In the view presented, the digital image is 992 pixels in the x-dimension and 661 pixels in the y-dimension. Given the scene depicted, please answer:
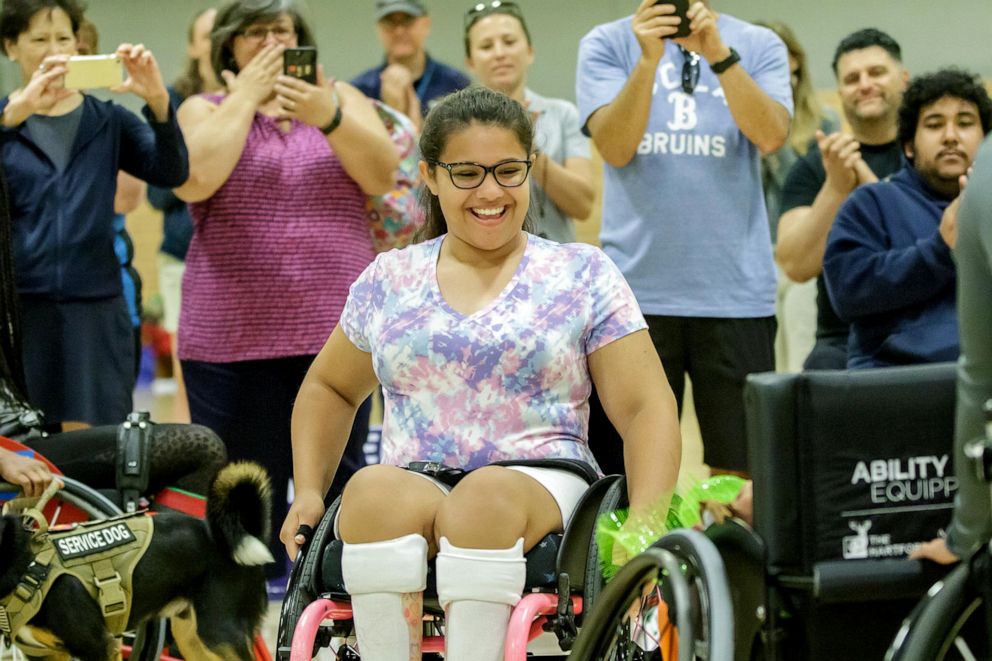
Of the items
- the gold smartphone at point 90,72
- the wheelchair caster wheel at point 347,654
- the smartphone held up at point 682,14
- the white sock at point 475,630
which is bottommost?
the wheelchair caster wheel at point 347,654

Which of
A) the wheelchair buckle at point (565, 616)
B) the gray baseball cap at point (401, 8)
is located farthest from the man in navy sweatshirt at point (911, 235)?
the gray baseball cap at point (401, 8)

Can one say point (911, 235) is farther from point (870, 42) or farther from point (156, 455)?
point (156, 455)

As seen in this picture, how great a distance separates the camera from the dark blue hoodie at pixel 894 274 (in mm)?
3115

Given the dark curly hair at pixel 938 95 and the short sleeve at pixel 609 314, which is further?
the dark curly hair at pixel 938 95

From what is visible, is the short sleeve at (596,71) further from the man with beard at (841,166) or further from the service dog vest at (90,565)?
the service dog vest at (90,565)

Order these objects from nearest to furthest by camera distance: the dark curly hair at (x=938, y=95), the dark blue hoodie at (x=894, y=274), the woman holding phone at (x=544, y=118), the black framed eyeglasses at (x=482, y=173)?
the black framed eyeglasses at (x=482, y=173) → the dark blue hoodie at (x=894, y=274) → the dark curly hair at (x=938, y=95) → the woman holding phone at (x=544, y=118)

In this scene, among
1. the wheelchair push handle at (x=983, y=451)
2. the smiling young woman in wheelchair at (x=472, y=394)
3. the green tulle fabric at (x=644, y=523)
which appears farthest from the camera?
the smiling young woman in wheelchair at (x=472, y=394)

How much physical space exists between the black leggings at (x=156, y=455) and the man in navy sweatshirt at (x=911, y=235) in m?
1.41

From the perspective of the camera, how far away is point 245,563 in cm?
278

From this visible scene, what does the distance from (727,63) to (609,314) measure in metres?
1.11

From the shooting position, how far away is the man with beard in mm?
3719

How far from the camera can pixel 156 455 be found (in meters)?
3.01

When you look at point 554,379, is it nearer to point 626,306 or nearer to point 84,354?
point 626,306

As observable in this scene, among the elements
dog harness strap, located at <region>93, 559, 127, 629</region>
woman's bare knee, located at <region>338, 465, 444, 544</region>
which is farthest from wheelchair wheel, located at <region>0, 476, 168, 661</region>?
woman's bare knee, located at <region>338, 465, 444, 544</region>
